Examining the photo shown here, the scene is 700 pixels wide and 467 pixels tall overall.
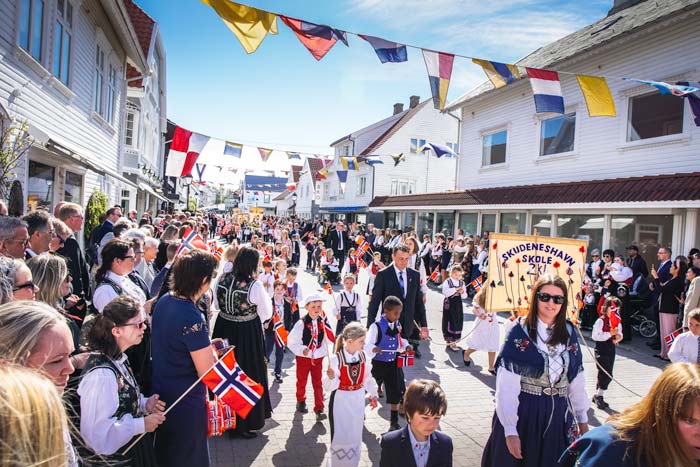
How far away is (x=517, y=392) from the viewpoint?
2.96 m

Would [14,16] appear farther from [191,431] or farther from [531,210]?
[531,210]

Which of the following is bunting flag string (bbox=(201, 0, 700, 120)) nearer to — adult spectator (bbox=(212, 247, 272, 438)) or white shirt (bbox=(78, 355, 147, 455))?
adult spectator (bbox=(212, 247, 272, 438))

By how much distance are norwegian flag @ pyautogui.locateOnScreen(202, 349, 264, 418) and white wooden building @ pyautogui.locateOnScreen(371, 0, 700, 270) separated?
9809 mm

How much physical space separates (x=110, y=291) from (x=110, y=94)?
501 inches

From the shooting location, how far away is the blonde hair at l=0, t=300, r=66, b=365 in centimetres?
154

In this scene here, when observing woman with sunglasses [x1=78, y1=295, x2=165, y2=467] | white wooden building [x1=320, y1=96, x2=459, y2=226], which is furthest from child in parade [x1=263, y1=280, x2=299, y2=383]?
white wooden building [x1=320, y1=96, x2=459, y2=226]

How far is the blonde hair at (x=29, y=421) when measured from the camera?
893 millimetres

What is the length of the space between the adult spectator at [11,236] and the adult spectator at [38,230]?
584 millimetres

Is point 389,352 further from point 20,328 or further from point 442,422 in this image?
point 20,328

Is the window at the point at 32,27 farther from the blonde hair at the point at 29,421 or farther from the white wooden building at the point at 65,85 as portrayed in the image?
the blonde hair at the point at 29,421

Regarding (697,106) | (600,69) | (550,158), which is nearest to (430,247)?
A: (550,158)

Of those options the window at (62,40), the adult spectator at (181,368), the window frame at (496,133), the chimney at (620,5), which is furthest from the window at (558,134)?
the window at (62,40)

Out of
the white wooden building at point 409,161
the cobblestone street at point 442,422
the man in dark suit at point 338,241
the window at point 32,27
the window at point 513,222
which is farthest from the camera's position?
the white wooden building at point 409,161

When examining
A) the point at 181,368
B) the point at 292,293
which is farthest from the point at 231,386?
the point at 292,293
